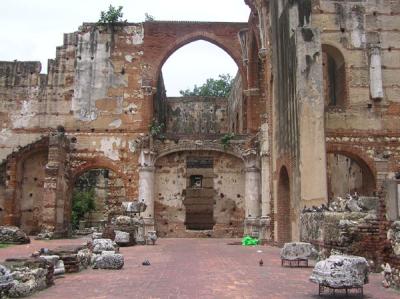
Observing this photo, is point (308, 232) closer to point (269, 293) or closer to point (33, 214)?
point (269, 293)

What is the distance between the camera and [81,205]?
31125 millimetres

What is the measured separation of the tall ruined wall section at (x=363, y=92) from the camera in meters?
19.2

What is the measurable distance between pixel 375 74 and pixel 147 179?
11.1 m

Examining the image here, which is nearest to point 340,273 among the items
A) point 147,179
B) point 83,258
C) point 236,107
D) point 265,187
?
point 83,258

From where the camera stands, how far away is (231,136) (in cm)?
2506

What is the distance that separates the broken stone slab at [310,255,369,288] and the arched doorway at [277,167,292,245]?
1012cm

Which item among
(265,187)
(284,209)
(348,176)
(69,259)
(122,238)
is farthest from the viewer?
(348,176)

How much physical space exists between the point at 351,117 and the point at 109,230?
959 centimetres

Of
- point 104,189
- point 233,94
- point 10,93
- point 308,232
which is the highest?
point 233,94

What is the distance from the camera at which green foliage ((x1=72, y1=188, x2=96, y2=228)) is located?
3096 centimetres

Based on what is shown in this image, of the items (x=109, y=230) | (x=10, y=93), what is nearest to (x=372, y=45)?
(x=109, y=230)

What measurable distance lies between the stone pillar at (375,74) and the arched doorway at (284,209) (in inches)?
185

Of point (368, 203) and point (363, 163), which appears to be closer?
point (368, 203)

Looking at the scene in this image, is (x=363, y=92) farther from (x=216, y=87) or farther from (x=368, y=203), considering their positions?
(x=216, y=87)
